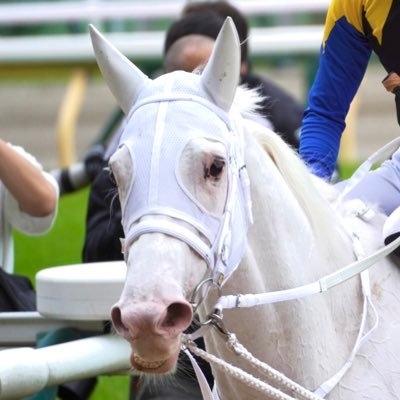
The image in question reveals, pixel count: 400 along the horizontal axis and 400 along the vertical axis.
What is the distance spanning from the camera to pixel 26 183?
4770 mm

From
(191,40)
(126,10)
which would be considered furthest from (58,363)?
(126,10)

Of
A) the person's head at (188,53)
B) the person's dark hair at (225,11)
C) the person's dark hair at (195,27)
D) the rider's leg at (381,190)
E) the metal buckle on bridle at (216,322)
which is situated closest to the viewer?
the metal buckle on bridle at (216,322)

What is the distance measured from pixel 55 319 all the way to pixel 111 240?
2.94 ft

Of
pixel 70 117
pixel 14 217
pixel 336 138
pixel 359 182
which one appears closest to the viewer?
pixel 359 182

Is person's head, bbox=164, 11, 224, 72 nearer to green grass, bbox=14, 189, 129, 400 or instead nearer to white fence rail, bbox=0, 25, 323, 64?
green grass, bbox=14, 189, 129, 400

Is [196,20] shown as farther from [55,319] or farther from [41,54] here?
[41,54]

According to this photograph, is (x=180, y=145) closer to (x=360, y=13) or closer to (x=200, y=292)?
Answer: (x=200, y=292)

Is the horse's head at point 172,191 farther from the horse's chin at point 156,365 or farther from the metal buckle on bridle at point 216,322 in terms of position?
the metal buckle on bridle at point 216,322

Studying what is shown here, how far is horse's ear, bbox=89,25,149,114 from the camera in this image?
129 inches

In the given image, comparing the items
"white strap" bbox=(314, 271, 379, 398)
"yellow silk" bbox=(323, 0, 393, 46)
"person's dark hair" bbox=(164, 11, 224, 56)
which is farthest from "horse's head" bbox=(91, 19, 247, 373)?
"person's dark hair" bbox=(164, 11, 224, 56)

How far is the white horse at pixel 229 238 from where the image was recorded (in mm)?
2994

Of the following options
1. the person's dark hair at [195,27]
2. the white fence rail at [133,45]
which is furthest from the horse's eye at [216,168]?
the white fence rail at [133,45]

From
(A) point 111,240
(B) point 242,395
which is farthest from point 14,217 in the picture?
(B) point 242,395

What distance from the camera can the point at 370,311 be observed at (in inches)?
140
